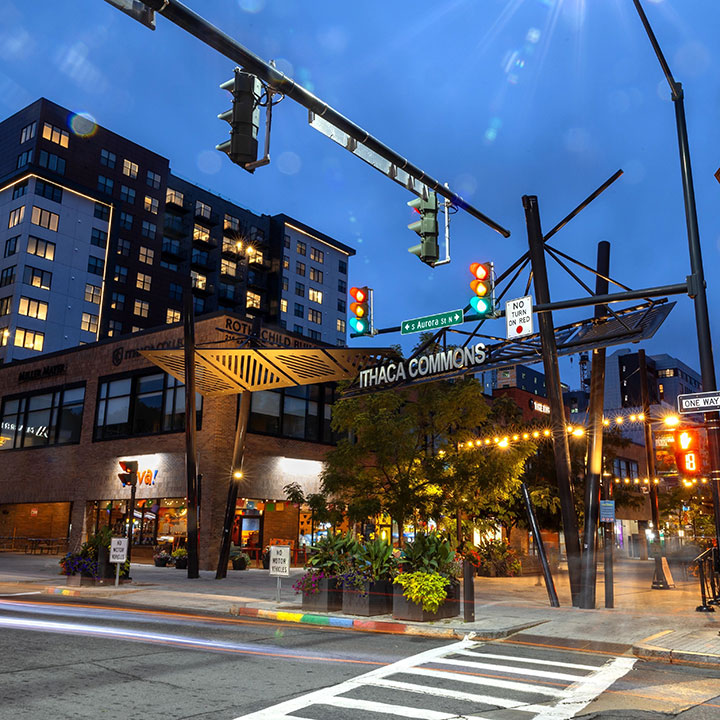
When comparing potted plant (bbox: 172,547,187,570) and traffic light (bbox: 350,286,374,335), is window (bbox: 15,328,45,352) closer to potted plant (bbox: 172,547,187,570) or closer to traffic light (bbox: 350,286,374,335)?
potted plant (bbox: 172,547,187,570)

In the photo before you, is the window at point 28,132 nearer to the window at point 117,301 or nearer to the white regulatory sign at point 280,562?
the window at point 117,301

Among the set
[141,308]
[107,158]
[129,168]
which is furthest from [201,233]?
[107,158]

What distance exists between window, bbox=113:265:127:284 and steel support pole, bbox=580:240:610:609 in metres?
61.2

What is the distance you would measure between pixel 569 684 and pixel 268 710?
13.2 ft

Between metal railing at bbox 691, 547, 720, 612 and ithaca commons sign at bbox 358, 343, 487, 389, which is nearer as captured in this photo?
metal railing at bbox 691, 547, 720, 612

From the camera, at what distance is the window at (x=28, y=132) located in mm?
66625

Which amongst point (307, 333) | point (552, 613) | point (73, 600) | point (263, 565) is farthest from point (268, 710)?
point (307, 333)

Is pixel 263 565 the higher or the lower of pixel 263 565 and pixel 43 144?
the lower

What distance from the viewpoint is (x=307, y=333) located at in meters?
84.9

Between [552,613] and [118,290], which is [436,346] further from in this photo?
[118,290]

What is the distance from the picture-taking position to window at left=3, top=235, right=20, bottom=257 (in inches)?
2423

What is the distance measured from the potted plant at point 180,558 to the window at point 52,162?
47.6 m

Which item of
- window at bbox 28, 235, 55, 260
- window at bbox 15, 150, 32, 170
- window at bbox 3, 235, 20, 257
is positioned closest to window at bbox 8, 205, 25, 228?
window at bbox 3, 235, 20, 257

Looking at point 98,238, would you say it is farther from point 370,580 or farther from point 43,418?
point 370,580
